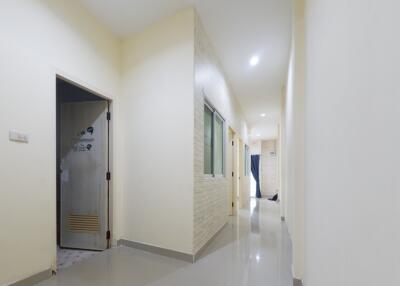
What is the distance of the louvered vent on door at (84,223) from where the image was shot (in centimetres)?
366

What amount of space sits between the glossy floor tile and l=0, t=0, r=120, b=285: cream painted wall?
489 mm

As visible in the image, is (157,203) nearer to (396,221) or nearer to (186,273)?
(186,273)

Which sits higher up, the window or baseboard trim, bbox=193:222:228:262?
the window

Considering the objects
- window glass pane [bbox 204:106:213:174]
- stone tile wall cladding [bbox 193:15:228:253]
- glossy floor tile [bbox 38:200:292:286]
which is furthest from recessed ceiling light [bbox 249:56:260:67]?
glossy floor tile [bbox 38:200:292:286]

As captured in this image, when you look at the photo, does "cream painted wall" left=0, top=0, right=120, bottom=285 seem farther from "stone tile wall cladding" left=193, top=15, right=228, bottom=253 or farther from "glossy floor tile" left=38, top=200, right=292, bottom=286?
"stone tile wall cladding" left=193, top=15, right=228, bottom=253

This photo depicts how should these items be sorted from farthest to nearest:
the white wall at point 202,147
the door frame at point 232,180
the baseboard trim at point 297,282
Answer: the door frame at point 232,180 < the white wall at point 202,147 < the baseboard trim at point 297,282

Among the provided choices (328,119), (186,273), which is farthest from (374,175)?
(186,273)

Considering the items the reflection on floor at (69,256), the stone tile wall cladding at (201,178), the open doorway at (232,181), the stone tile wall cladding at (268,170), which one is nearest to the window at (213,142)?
the stone tile wall cladding at (201,178)

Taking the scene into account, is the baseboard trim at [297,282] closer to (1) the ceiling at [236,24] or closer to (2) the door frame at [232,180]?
(1) the ceiling at [236,24]

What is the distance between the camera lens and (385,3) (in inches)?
29.9

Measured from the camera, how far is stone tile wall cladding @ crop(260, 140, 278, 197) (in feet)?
44.2

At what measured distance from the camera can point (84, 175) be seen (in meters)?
3.79

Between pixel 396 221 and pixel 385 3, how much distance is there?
0.68m

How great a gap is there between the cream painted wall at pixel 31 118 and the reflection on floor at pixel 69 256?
1.39 feet
